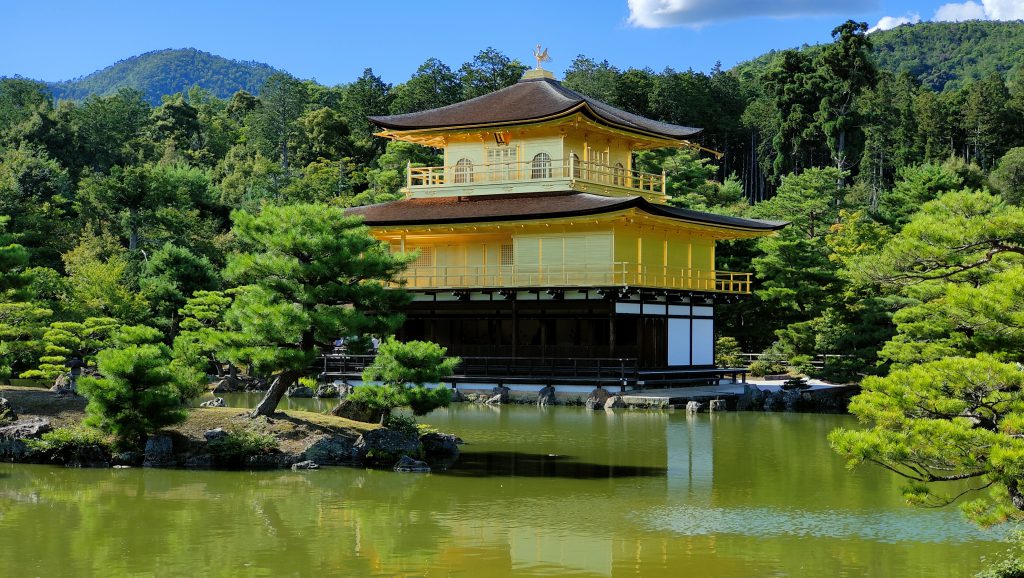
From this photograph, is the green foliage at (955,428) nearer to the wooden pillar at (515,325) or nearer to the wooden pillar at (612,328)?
the wooden pillar at (612,328)

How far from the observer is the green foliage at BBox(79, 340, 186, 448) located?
634 inches

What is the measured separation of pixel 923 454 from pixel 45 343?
21371mm

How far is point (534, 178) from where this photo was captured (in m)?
34.0

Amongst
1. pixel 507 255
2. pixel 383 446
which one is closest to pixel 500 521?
pixel 383 446

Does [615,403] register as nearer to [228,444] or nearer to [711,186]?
[228,444]

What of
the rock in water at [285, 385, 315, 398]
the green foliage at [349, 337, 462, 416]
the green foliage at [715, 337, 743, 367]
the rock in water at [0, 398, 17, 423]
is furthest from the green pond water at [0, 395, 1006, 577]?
the green foliage at [715, 337, 743, 367]

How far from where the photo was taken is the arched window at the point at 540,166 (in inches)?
1325

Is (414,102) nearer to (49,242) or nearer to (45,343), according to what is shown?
(49,242)

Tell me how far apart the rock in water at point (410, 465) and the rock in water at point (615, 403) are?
11.7m

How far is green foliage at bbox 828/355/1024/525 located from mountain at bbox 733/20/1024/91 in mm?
96800

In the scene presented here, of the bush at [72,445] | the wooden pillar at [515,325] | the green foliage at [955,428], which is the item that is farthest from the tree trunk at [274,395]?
the wooden pillar at [515,325]

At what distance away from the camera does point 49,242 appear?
42.8 m

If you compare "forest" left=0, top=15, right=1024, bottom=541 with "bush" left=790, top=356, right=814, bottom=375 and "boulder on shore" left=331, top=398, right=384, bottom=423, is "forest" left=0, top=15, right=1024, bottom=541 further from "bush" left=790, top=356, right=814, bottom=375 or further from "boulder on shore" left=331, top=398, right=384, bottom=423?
"boulder on shore" left=331, top=398, right=384, bottom=423

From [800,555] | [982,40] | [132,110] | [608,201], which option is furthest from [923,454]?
[982,40]
